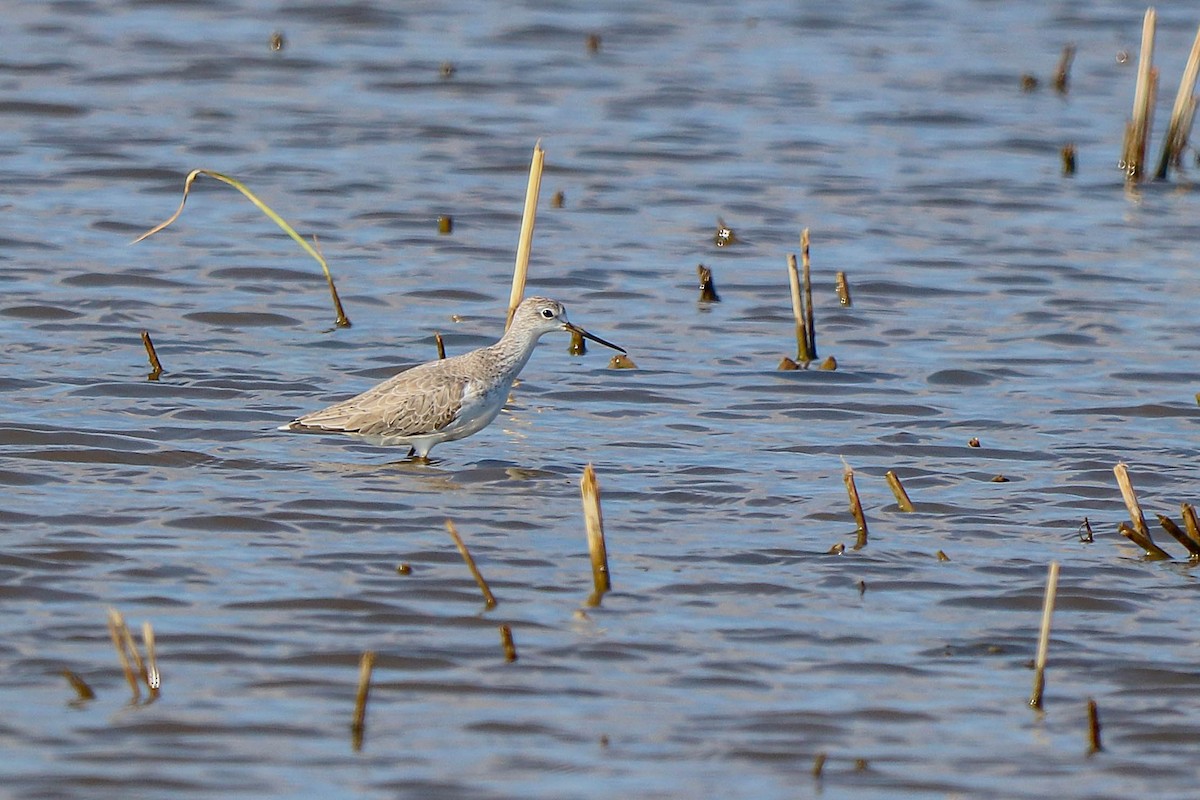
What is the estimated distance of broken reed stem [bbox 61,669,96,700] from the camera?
25.2ft

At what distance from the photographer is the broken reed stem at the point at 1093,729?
299 inches

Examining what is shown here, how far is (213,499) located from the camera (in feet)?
34.9

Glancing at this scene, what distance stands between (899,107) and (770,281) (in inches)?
269

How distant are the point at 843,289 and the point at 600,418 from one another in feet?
10.7

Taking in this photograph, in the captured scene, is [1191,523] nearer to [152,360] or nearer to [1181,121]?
[152,360]

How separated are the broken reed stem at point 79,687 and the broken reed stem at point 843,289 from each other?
8435mm

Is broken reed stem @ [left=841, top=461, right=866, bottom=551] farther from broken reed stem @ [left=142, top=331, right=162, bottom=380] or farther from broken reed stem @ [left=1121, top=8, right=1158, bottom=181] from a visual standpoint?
broken reed stem @ [left=1121, top=8, right=1158, bottom=181]

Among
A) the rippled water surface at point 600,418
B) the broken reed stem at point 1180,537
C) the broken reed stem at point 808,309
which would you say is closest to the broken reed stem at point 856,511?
the rippled water surface at point 600,418

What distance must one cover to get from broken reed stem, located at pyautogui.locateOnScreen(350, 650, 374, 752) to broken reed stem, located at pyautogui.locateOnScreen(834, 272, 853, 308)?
8.17m

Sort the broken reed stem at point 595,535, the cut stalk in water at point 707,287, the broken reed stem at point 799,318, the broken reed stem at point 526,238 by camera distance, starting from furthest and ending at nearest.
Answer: the cut stalk in water at point 707,287 → the broken reed stem at point 799,318 → the broken reed stem at point 526,238 → the broken reed stem at point 595,535

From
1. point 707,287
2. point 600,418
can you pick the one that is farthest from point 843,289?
point 600,418

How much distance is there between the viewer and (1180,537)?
31.6 ft

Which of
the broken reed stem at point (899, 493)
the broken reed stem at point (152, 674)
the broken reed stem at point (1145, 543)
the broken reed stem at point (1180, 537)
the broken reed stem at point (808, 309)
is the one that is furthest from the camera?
the broken reed stem at point (808, 309)

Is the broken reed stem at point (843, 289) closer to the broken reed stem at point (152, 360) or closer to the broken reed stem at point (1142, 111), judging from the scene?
the broken reed stem at point (1142, 111)
